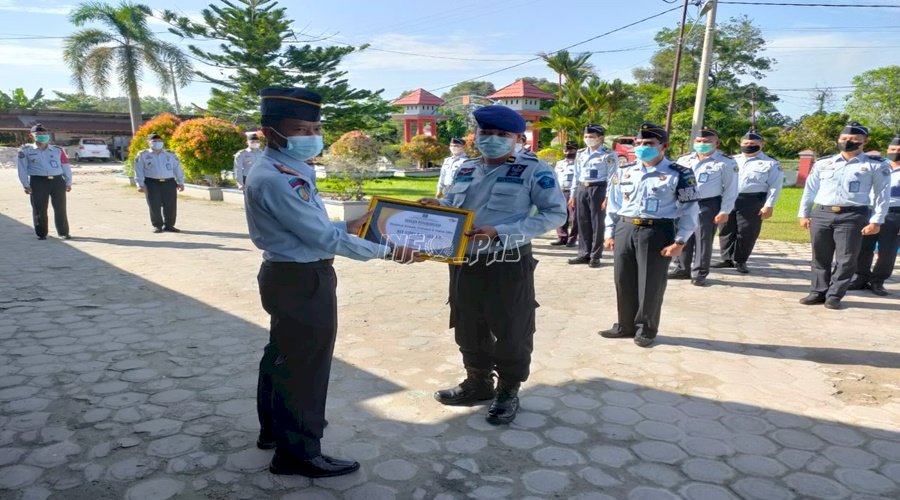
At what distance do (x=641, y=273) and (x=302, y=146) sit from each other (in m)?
2.93

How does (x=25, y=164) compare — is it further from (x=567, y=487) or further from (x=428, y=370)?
(x=567, y=487)

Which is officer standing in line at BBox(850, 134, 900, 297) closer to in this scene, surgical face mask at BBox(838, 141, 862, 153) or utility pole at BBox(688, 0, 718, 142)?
surgical face mask at BBox(838, 141, 862, 153)

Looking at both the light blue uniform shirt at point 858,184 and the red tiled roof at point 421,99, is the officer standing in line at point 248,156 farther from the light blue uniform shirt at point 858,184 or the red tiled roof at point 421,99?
the red tiled roof at point 421,99

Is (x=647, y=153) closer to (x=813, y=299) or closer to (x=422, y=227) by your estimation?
(x=422, y=227)

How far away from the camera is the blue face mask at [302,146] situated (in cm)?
252

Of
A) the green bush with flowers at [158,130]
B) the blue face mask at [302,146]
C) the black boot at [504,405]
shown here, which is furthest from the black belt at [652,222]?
the green bush with flowers at [158,130]

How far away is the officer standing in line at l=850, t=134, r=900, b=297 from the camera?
20.6ft

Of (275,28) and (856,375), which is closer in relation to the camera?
(856,375)

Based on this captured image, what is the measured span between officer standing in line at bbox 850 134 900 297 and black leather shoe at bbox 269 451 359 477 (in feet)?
20.4

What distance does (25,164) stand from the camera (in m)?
8.42

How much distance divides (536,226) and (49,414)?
2918 millimetres

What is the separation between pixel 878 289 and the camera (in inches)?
247

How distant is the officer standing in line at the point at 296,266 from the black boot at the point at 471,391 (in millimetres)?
908

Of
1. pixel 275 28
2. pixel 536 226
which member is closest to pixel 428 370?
pixel 536 226
